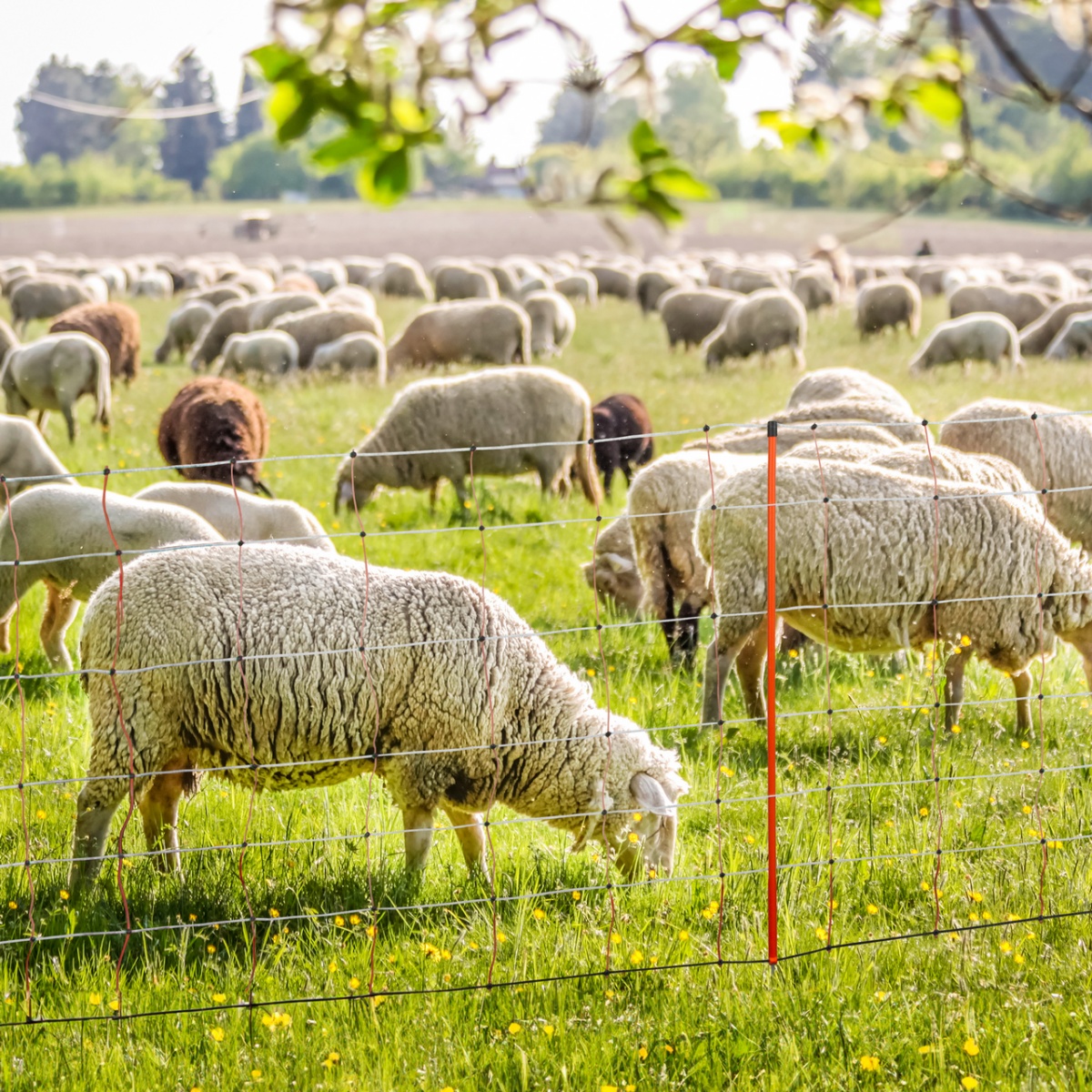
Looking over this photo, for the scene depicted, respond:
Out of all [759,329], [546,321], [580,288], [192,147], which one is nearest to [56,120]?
[192,147]

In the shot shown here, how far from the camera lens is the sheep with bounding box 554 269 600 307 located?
28547 millimetres

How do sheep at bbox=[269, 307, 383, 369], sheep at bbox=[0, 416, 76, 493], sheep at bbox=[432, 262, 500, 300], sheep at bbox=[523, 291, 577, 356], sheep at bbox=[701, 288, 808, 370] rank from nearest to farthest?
sheep at bbox=[0, 416, 76, 493] → sheep at bbox=[269, 307, 383, 369] → sheep at bbox=[701, 288, 808, 370] → sheep at bbox=[523, 291, 577, 356] → sheep at bbox=[432, 262, 500, 300]

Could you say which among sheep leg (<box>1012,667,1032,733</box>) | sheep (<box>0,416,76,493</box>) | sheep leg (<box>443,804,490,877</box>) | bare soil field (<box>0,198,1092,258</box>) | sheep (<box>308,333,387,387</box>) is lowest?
sheep leg (<box>1012,667,1032,733</box>)

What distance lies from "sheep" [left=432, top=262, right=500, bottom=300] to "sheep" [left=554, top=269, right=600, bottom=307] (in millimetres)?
1907

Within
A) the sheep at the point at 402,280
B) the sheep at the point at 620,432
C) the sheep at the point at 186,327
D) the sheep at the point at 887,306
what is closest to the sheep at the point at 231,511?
the sheep at the point at 620,432

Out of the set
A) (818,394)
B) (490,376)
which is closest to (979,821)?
(818,394)

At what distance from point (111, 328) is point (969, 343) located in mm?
11250

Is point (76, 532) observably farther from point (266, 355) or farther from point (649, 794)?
point (266, 355)

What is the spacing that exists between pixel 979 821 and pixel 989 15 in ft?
10.6

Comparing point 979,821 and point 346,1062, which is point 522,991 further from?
point 979,821

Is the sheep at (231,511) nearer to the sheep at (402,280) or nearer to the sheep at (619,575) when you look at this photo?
the sheep at (619,575)

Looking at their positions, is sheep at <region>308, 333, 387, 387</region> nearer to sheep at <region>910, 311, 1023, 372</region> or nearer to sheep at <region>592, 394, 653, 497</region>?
sheep at <region>592, 394, 653, 497</region>

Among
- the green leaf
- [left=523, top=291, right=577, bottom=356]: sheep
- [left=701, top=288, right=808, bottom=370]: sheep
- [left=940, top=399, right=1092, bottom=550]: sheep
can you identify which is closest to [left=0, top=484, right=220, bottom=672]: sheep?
[left=940, top=399, right=1092, bottom=550]: sheep

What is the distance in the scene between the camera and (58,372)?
12.7 metres
